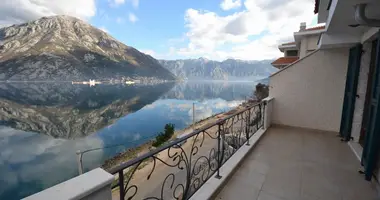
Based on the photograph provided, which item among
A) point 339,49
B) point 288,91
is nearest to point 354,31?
point 339,49

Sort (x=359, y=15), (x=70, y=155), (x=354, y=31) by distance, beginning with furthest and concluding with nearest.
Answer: (x=70, y=155) < (x=354, y=31) < (x=359, y=15)

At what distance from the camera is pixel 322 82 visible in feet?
14.8

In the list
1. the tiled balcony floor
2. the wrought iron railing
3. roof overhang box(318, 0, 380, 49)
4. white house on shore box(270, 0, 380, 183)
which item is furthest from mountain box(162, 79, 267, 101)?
the tiled balcony floor

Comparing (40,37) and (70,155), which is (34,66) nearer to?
(40,37)

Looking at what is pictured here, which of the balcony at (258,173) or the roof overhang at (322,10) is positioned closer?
the balcony at (258,173)

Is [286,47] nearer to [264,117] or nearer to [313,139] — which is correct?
[264,117]

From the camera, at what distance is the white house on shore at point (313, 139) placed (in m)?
1.95

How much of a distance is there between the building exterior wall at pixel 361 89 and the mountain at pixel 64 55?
11416 cm

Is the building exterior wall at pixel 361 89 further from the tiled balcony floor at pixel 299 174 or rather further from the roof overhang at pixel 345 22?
the tiled balcony floor at pixel 299 174

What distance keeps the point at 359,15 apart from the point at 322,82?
3.16m

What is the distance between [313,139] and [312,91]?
1.33 meters

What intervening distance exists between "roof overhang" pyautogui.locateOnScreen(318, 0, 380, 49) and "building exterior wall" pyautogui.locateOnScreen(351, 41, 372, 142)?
0.92 ft

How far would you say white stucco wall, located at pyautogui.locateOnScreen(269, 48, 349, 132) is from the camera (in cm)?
437

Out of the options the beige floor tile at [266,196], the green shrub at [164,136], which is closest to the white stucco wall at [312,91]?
the beige floor tile at [266,196]
